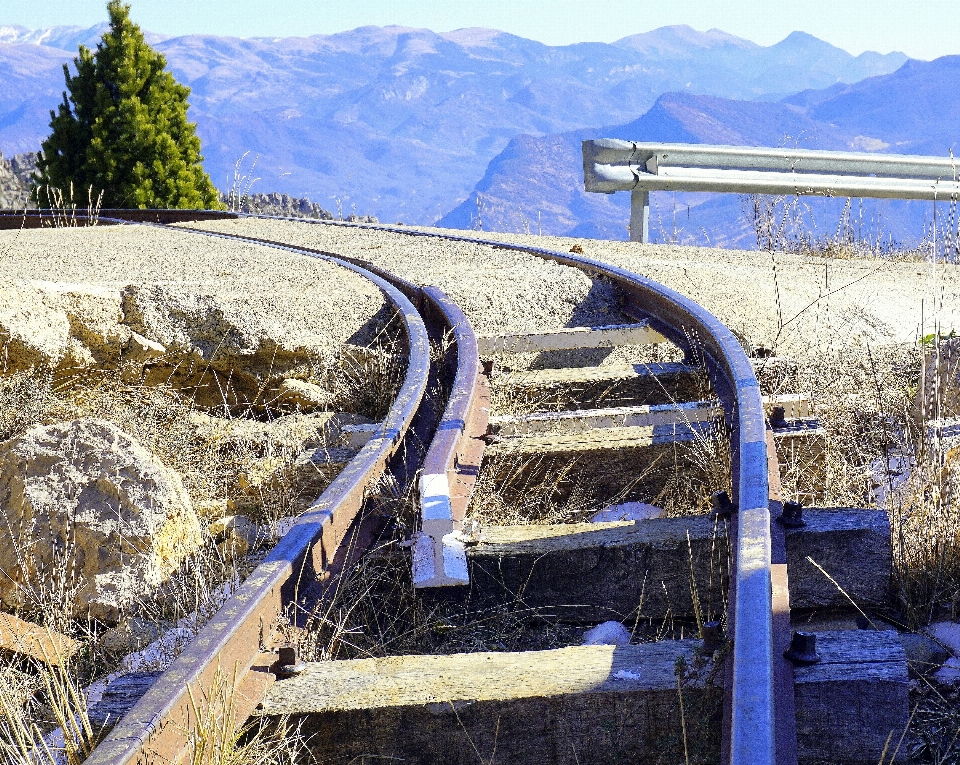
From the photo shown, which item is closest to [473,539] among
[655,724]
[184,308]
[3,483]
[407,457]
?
[407,457]

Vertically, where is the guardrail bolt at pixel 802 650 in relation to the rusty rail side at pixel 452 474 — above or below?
below

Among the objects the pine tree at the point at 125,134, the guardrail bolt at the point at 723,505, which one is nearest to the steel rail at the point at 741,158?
the guardrail bolt at the point at 723,505

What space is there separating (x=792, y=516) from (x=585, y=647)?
79 centimetres

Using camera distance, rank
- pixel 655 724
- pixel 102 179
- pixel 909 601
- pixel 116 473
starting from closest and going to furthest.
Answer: pixel 655 724 < pixel 909 601 < pixel 116 473 < pixel 102 179

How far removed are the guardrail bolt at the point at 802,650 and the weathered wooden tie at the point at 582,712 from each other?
0.02 metres

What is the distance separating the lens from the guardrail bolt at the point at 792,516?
2922 mm

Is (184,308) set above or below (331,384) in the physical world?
above

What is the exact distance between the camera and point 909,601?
9.74 ft

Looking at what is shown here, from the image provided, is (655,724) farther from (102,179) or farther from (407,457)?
(102,179)

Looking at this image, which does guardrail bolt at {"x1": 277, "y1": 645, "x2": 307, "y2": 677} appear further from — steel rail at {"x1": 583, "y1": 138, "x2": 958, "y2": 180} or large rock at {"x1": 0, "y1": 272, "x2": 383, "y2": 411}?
steel rail at {"x1": 583, "y1": 138, "x2": 958, "y2": 180}

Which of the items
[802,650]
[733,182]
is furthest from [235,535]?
[733,182]

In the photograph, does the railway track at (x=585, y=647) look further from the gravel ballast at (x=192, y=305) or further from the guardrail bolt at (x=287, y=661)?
the gravel ballast at (x=192, y=305)

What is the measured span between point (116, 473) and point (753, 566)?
6.63ft

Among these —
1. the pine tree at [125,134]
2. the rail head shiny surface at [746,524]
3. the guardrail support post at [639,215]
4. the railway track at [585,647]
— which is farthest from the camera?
the pine tree at [125,134]
